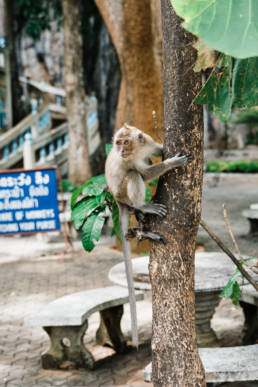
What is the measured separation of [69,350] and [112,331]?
54 cm

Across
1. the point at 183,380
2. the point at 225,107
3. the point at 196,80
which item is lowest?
the point at 183,380

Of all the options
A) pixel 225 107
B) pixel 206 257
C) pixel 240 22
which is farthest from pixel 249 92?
pixel 206 257

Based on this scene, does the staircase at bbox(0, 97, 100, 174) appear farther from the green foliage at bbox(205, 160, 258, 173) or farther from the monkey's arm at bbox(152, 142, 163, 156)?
the monkey's arm at bbox(152, 142, 163, 156)

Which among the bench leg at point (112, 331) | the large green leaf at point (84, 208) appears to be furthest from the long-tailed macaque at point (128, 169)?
the bench leg at point (112, 331)

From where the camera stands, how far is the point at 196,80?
2576 mm

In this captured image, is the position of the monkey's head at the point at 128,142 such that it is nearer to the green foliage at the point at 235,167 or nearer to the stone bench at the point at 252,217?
the stone bench at the point at 252,217

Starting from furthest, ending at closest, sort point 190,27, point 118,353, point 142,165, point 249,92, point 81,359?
point 118,353, point 81,359, point 142,165, point 249,92, point 190,27

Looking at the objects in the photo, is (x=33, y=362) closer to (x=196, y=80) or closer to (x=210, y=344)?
(x=210, y=344)

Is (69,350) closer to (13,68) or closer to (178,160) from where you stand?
(178,160)

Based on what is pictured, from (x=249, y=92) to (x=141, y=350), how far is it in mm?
3546

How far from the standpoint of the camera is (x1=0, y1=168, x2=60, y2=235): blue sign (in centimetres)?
782

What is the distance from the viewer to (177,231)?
2639 millimetres

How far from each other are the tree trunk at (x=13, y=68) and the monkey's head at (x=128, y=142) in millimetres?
11361

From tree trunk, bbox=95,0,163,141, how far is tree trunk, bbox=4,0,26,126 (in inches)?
263
